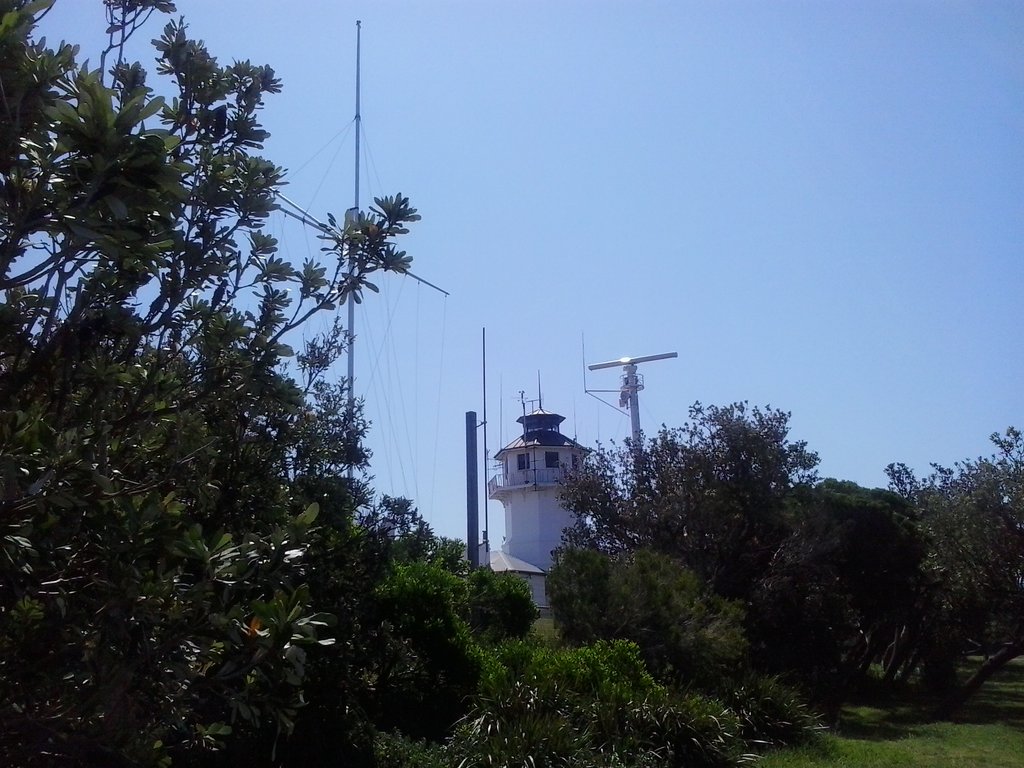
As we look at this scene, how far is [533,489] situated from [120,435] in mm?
38748

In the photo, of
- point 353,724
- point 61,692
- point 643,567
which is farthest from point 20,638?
point 643,567

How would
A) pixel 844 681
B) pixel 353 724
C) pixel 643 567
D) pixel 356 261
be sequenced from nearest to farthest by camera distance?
pixel 356 261 → pixel 353 724 → pixel 643 567 → pixel 844 681

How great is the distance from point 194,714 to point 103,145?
2.50 m

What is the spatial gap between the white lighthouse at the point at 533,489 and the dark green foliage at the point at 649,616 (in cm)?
2492

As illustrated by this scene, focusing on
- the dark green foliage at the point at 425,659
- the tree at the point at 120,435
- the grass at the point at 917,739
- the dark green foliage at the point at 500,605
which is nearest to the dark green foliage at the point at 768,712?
the grass at the point at 917,739

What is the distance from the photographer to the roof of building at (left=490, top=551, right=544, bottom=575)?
4047 centimetres

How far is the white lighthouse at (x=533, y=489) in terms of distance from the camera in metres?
42.3

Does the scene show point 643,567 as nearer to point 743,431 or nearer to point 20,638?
point 743,431

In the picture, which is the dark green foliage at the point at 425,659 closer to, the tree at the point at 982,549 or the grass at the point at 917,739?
the grass at the point at 917,739

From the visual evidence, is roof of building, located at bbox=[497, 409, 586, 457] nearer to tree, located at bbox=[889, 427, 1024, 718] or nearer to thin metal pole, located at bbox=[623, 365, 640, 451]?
thin metal pole, located at bbox=[623, 365, 640, 451]

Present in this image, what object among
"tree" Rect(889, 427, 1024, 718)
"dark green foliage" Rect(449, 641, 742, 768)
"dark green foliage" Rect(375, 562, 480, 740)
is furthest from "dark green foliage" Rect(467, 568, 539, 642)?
"tree" Rect(889, 427, 1024, 718)

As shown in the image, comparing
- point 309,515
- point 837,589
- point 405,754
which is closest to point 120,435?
point 309,515

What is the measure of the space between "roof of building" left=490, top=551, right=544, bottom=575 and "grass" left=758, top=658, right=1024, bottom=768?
16.1 metres

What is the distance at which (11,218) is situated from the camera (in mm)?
3375
